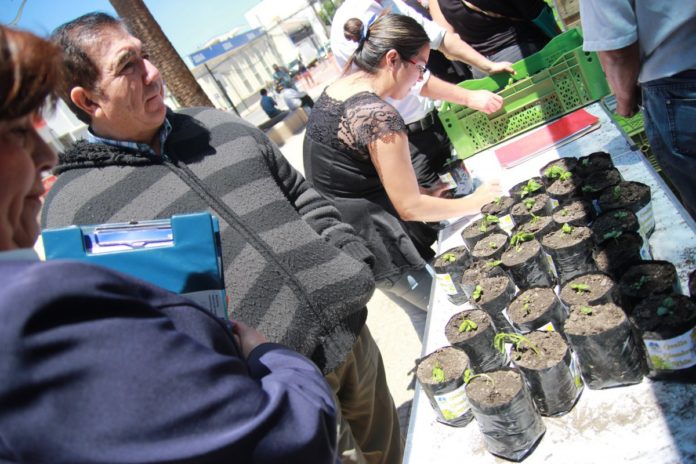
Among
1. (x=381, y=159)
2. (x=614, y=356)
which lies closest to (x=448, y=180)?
(x=381, y=159)

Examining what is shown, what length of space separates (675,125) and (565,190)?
1.61 feet

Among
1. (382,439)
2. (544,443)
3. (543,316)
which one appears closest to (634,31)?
(543,316)

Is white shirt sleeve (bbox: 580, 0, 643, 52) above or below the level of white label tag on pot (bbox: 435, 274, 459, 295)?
above

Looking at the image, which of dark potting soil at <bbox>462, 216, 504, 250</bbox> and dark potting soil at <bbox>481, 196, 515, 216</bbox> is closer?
dark potting soil at <bbox>462, 216, 504, 250</bbox>

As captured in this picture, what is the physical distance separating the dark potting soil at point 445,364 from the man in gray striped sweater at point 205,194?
29 centimetres

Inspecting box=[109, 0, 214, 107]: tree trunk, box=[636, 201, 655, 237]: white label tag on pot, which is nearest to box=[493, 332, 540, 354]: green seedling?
box=[636, 201, 655, 237]: white label tag on pot

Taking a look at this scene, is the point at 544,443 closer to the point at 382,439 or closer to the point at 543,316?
the point at 543,316

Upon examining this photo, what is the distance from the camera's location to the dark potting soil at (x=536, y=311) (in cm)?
135

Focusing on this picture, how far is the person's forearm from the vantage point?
1.52 metres

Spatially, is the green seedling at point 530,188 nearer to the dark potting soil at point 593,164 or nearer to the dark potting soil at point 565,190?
the dark potting soil at point 565,190

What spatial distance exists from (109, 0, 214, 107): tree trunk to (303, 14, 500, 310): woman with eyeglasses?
196 inches

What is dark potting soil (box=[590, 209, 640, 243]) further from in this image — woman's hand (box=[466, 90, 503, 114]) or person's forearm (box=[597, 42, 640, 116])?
woman's hand (box=[466, 90, 503, 114])

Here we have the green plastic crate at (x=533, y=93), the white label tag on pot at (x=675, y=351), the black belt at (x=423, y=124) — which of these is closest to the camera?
the white label tag on pot at (x=675, y=351)

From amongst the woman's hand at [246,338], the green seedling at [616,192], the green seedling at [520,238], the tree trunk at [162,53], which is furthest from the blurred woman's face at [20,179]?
the tree trunk at [162,53]
